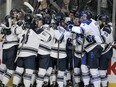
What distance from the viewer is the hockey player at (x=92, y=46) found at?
11.7 metres

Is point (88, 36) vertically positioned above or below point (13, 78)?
above

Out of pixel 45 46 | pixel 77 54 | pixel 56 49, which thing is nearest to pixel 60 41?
pixel 56 49

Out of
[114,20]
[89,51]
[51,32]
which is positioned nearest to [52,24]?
[51,32]

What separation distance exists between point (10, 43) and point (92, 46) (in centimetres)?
169

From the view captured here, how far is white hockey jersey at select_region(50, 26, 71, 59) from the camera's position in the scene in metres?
11.8

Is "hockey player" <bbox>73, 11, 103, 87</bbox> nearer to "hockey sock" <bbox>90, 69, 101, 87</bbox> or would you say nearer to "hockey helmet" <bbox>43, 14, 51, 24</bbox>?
"hockey sock" <bbox>90, 69, 101, 87</bbox>

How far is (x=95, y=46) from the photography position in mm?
11805

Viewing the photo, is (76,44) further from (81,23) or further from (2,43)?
(2,43)

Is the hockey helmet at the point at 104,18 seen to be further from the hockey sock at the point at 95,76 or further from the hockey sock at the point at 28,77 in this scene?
the hockey sock at the point at 28,77

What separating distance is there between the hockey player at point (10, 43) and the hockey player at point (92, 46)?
140 centimetres

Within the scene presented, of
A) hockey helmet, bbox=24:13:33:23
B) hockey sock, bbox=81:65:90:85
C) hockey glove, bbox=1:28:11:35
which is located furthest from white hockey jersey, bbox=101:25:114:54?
hockey glove, bbox=1:28:11:35

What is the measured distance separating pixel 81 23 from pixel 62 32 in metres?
0.44

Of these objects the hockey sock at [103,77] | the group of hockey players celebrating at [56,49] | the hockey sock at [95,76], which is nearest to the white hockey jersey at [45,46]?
the group of hockey players celebrating at [56,49]

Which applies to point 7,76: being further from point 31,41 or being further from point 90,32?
point 90,32
